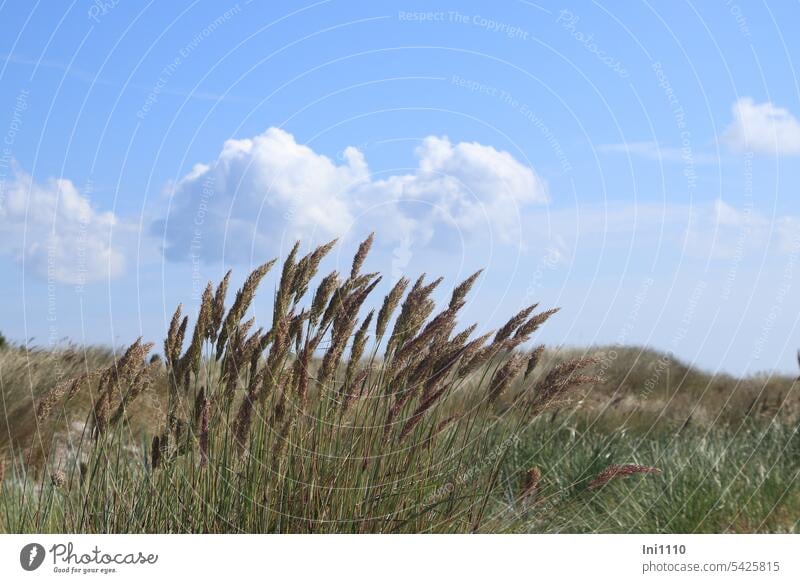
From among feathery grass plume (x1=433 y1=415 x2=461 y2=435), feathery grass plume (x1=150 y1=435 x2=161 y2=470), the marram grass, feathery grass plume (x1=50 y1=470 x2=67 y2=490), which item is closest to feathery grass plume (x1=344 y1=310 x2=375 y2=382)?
→ the marram grass

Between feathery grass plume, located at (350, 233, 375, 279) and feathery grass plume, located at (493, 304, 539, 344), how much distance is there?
0.61m

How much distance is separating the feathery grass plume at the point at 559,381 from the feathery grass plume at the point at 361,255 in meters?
0.89

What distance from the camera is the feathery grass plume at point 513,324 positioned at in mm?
3693

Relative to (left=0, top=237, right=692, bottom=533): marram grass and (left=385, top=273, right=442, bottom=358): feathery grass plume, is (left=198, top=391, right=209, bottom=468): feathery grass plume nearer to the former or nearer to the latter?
(left=0, top=237, right=692, bottom=533): marram grass

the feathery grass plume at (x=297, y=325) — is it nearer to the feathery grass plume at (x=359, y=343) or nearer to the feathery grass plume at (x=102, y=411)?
the feathery grass plume at (x=359, y=343)

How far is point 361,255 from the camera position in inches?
145

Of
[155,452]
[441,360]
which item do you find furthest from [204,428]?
[441,360]

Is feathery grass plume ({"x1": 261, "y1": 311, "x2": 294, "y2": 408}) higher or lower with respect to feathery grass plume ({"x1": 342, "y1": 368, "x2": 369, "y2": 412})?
higher

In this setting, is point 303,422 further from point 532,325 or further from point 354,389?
point 532,325

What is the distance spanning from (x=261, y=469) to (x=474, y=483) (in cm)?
99

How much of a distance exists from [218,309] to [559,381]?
4.53 ft

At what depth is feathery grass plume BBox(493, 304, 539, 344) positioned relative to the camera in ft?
12.1
